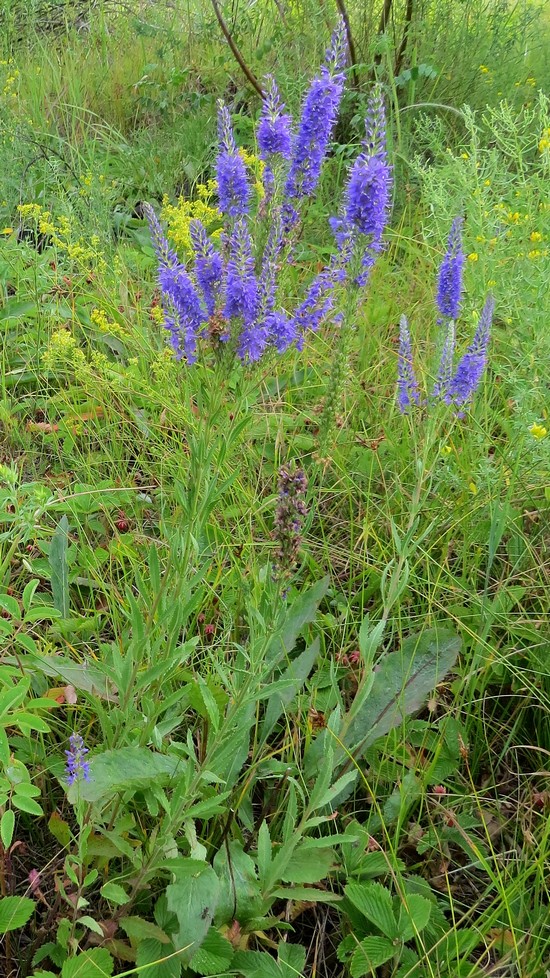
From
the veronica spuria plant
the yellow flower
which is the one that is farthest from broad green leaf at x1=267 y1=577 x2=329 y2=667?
the yellow flower

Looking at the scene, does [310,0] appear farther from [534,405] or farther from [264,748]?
[264,748]

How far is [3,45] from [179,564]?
16.6 ft

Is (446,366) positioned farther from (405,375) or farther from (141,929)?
(141,929)

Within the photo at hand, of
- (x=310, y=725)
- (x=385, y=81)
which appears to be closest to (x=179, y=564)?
(x=310, y=725)

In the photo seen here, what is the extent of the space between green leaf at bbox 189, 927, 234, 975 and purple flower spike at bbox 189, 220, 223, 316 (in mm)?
1166

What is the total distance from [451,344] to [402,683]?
83 cm

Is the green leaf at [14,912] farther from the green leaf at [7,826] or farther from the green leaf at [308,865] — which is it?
the green leaf at [308,865]

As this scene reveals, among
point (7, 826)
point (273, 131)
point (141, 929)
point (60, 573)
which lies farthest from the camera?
point (60, 573)

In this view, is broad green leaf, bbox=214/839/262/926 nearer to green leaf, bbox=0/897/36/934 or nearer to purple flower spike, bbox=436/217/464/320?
green leaf, bbox=0/897/36/934

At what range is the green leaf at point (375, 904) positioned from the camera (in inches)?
51.2

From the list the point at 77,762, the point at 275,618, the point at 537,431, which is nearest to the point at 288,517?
the point at 275,618

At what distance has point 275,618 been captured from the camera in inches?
47.0

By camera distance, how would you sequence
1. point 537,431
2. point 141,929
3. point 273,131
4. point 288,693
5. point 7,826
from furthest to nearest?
point 537,431 → point 288,693 → point 273,131 → point 141,929 → point 7,826

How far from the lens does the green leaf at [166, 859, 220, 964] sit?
122 cm
